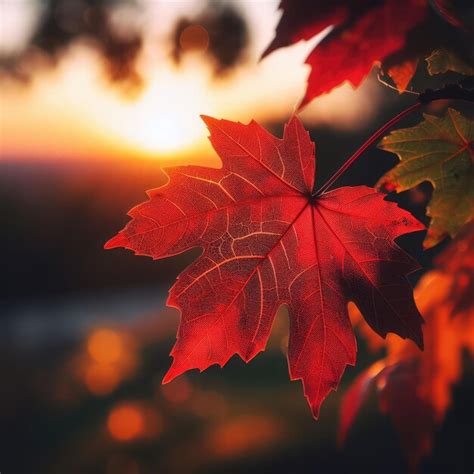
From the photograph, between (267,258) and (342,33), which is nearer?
(342,33)

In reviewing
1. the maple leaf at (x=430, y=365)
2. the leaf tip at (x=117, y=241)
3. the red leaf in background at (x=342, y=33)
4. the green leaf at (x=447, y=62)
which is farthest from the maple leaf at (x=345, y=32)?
the maple leaf at (x=430, y=365)

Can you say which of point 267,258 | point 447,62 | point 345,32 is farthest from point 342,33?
point 267,258

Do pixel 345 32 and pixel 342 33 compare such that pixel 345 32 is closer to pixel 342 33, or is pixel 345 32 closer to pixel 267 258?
pixel 342 33

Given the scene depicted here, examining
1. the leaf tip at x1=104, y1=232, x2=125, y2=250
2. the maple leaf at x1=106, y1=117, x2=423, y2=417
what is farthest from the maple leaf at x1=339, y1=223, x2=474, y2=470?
the leaf tip at x1=104, y1=232, x2=125, y2=250

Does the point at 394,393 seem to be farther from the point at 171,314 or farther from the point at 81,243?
the point at 81,243

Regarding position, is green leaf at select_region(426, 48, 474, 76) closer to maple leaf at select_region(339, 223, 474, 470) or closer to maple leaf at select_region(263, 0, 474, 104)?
maple leaf at select_region(263, 0, 474, 104)

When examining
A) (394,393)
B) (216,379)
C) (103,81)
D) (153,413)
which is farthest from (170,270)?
(394,393)
